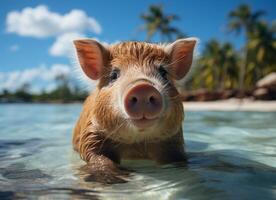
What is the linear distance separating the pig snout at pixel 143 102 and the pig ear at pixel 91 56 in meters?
1.16

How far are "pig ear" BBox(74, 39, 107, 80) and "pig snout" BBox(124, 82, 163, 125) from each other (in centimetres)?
116

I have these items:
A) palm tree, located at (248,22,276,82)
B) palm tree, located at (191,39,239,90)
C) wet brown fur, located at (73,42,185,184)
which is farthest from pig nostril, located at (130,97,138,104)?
palm tree, located at (191,39,239,90)

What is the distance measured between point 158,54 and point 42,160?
1894 millimetres

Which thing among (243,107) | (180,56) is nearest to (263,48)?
(243,107)

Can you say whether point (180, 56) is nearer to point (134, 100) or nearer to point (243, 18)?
point (134, 100)

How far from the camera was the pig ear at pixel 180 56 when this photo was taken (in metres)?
4.48

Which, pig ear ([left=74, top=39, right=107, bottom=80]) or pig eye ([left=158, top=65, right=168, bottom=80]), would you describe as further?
pig ear ([left=74, top=39, right=107, bottom=80])

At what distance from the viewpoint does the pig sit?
3793mm

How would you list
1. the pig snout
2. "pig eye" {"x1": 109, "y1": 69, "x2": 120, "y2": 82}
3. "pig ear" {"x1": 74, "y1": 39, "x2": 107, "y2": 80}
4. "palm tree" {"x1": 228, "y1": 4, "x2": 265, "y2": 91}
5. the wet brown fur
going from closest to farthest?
the pig snout
the wet brown fur
"pig eye" {"x1": 109, "y1": 69, "x2": 120, "y2": 82}
"pig ear" {"x1": 74, "y1": 39, "x2": 107, "y2": 80}
"palm tree" {"x1": 228, "y1": 4, "x2": 265, "y2": 91}

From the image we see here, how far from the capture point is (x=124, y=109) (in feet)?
11.4

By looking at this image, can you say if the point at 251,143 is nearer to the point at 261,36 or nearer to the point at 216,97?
the point at 216,97

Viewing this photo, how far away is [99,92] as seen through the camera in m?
4.32

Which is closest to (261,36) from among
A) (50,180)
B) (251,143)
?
(251,143)

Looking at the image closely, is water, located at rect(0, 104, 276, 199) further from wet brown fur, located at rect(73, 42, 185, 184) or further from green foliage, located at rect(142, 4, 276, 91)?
green foliage, located at rect(142, 4, 276, 91)
